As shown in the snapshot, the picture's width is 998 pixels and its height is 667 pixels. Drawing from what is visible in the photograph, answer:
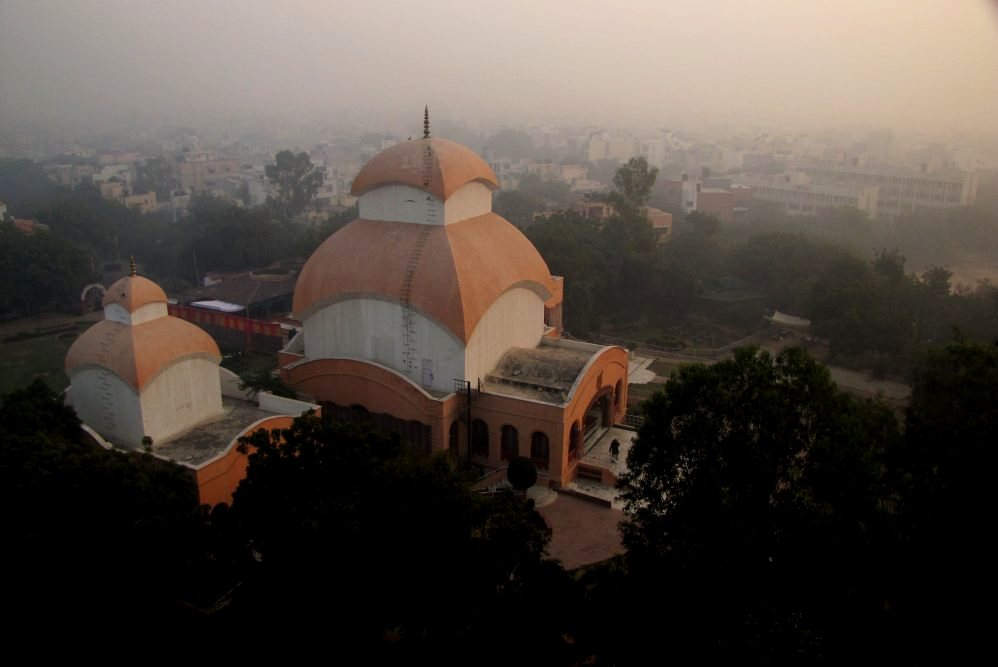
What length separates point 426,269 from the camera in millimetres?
17281

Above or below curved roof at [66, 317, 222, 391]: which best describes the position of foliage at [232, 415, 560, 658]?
below

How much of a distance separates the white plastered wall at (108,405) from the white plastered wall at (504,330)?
22.2 feet

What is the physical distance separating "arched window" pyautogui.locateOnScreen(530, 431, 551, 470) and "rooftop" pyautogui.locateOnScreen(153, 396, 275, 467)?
568 centimetres

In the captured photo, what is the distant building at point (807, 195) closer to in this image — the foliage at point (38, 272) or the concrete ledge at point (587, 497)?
the concrete ledge at point (587, 497)

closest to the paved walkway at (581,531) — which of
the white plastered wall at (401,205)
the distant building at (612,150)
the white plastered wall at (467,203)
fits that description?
the white plastered wall at (467,203)

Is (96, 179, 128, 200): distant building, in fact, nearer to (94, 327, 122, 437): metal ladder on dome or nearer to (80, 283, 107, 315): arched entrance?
(80, 283, 107, 315): arched entrance

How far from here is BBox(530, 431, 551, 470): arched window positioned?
17188 millimetres

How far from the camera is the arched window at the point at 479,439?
58.3 feet

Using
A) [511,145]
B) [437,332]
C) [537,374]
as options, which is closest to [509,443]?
[537,374]

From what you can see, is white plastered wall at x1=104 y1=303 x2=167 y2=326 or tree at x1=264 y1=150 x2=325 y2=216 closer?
white plastered wall at x1=104 y1=303 x2=167 y2=326

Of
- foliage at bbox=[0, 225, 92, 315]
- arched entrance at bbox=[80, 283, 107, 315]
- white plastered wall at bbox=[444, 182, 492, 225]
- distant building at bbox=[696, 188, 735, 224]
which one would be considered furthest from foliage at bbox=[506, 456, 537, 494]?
distant building at bbox=[696, 188, 735, 224]

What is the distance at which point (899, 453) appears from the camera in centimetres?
1155

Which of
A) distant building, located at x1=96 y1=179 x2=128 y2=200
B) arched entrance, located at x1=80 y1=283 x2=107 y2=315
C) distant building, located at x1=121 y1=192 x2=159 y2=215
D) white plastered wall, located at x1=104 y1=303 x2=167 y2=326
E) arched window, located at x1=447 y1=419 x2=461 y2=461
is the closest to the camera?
white plastered wall, located at x1=104 y1=303 x2=167 y2=326

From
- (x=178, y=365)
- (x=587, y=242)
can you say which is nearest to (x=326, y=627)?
(x=178, y=365)
